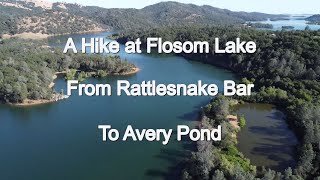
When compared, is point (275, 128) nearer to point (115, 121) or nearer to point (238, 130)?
point (238, 130)

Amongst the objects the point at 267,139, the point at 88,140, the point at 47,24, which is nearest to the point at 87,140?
the point at 88,140

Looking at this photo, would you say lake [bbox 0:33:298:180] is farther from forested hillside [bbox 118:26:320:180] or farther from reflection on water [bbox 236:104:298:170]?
forested hillside [bbox 118:26:320:180]

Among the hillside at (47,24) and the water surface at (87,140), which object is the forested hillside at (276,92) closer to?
the water surface at (87,140)

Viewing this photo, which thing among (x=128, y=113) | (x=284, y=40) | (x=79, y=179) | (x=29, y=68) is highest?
(x=284, y=40)

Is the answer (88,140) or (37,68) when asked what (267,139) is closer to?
(88,140)

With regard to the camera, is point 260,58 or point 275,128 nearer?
point 275,128

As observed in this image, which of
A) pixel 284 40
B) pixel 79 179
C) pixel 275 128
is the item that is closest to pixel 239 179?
pixel 79 179

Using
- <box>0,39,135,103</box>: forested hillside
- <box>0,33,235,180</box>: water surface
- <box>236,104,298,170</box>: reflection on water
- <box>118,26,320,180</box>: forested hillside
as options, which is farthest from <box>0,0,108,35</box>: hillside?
<box>236,104,298,170</box>: reflection on water
